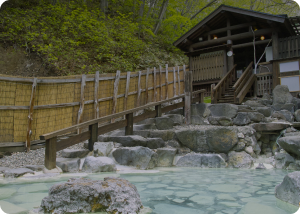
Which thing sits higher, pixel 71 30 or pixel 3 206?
pixel 71 30

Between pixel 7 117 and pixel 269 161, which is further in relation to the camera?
pixel 269 161

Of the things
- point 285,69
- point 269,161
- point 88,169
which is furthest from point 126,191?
point 285,69

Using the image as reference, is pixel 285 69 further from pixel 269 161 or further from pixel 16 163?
pixel 16 163

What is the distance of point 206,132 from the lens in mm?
7223

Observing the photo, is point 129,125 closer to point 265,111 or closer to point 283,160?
point 283,160

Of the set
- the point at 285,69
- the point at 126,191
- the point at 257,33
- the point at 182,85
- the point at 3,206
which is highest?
the point at 257,33

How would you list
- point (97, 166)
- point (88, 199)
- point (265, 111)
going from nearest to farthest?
point (88, 199), point (97, 166), point (265, 111)

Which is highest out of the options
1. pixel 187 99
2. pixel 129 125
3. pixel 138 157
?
pixel 187 99

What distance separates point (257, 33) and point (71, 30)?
11.3 meters

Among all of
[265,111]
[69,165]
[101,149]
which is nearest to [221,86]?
[265,111]

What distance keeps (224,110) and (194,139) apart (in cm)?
247

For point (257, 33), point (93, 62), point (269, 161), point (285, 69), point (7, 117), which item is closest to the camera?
point (7, 117)

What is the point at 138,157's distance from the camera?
246 inches

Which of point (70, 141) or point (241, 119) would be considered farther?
point (241, 119)
